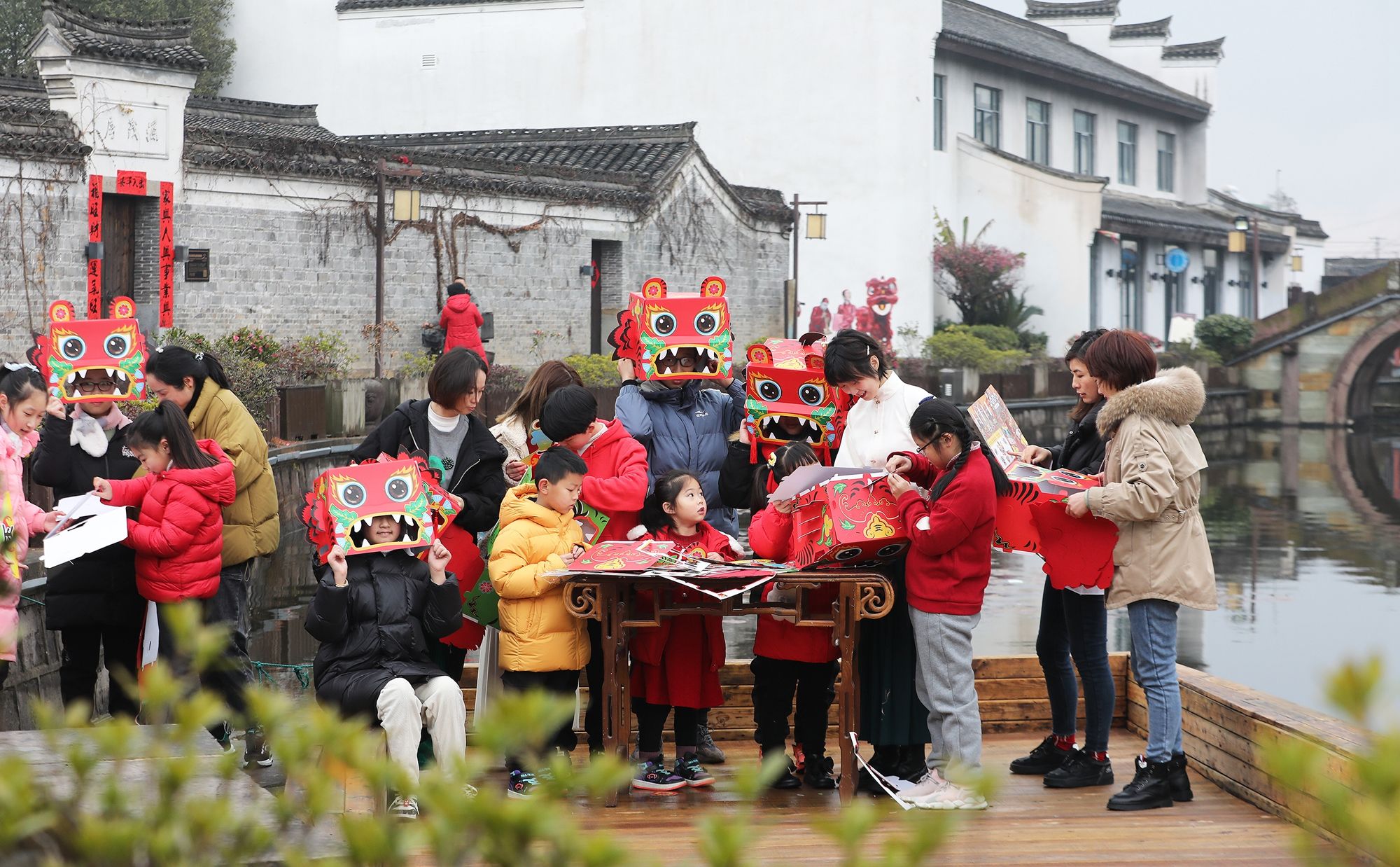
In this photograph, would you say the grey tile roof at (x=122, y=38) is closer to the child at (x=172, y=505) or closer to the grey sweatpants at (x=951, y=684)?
the child at (x=172, y=505)

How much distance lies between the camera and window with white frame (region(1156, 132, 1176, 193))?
A: 4197cm

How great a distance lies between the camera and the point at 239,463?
19.8 ft

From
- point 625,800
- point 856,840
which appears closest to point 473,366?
point 625,800

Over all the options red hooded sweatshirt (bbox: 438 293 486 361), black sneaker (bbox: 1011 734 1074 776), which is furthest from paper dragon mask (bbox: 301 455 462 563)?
red hooded sweatshirt (bbox: 438 293 486 361)

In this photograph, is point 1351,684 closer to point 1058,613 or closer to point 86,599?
point 1058,613

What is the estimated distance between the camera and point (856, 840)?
156 cm

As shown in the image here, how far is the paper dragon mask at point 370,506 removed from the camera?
5219 mm

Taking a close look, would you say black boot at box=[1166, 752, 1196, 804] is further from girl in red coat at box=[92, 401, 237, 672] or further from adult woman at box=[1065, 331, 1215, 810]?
girl in red coat at box=[92, 401, 237, 672]

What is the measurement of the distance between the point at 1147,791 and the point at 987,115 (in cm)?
3129

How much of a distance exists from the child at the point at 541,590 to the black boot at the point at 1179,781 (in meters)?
2.06

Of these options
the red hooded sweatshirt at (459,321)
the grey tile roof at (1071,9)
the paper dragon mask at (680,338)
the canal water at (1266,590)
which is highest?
the grey tile roof at (1071,9)

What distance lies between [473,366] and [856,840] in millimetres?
4348

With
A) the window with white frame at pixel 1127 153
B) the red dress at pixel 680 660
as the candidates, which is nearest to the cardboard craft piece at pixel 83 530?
the red dress at pixel 680 660

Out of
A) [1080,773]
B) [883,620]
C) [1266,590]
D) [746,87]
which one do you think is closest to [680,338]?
[883,620]
